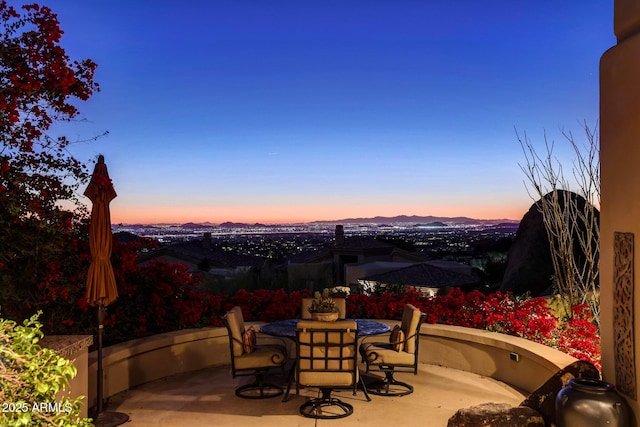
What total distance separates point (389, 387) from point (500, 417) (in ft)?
7.93

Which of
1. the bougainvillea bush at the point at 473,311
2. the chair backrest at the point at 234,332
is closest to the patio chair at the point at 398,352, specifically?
the chair backrest at the point at 234,332

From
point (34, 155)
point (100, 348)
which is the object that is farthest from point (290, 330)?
point (34, 155)

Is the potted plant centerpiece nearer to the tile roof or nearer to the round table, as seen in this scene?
the round table

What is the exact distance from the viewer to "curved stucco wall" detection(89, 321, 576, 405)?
20.6 ft

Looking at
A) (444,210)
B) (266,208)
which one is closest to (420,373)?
(266,208)

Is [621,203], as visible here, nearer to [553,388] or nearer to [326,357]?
[553,388]

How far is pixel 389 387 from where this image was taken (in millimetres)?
6695

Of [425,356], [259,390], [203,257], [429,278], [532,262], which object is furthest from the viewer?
[203,257]

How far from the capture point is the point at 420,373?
24.2ft

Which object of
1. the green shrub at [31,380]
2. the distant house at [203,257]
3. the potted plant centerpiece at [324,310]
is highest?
the green shrub at [31,380]

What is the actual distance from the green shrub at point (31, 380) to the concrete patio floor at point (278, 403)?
3400mm

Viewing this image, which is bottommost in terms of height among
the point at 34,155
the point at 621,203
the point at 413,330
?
the point at 413,330

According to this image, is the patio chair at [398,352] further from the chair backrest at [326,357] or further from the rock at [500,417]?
the rock at [500,417]

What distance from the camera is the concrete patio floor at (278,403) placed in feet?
18.4
